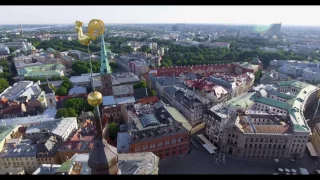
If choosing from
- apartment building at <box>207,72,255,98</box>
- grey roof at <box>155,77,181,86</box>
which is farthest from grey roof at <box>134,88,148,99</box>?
apartment building at <box>207,72,255,98</box>

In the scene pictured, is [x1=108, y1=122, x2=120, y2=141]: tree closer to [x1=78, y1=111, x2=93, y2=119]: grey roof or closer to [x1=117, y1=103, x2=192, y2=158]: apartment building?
[x1=117, y1=103, x2=192, y2=158]: apartment building

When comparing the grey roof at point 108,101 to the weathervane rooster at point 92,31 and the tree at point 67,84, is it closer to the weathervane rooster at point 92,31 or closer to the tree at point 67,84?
the tree at point 67,84

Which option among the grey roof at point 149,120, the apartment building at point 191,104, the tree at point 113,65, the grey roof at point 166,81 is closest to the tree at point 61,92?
the grey roof at point 166,81

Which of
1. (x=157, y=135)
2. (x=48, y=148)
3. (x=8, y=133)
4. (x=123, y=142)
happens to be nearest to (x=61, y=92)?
(x=8, y=133)
